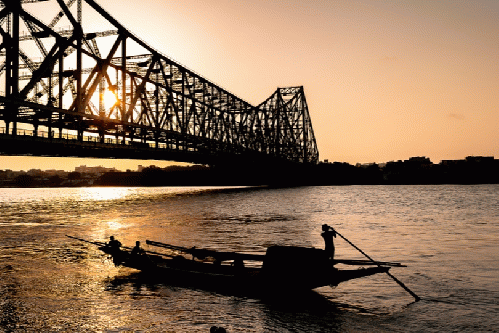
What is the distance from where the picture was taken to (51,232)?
3756 cm

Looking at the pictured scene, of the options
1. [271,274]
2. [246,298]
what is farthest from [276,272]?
[246,298]

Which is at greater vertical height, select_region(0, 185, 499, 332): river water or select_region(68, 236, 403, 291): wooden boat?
select_region(68, 236, 403, 291): wooden boat

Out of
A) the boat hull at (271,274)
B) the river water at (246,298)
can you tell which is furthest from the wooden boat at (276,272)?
the river water at (246,298)

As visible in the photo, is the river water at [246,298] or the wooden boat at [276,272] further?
the wooden boat at [276,272]

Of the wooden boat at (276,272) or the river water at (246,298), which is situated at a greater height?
the wooden boat at (276,272)

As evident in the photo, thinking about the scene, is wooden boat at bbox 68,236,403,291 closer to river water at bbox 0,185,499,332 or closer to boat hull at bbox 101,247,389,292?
boat hull at bbox 101,247,389,292

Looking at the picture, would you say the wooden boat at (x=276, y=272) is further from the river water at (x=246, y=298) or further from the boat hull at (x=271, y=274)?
the river water at (x=246, y=298)

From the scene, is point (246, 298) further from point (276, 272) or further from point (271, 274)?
point (276, 272)

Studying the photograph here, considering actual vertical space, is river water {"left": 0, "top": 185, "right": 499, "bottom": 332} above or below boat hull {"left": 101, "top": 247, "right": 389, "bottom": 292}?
below

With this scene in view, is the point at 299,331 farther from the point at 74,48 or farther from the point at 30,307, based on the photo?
the point at 74,48

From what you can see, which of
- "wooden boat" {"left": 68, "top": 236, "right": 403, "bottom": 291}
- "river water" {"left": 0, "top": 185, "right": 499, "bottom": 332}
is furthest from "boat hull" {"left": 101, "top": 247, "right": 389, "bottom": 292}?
"river water" {"left": 0, "top": 185, "right": 499, "bottom": 332}

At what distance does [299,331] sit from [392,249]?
55.6 ft

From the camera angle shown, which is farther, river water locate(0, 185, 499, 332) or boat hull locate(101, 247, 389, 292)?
boat hull locate(101, 247, 389, 292)

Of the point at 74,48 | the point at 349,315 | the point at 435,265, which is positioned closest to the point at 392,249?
the point at 435,265
